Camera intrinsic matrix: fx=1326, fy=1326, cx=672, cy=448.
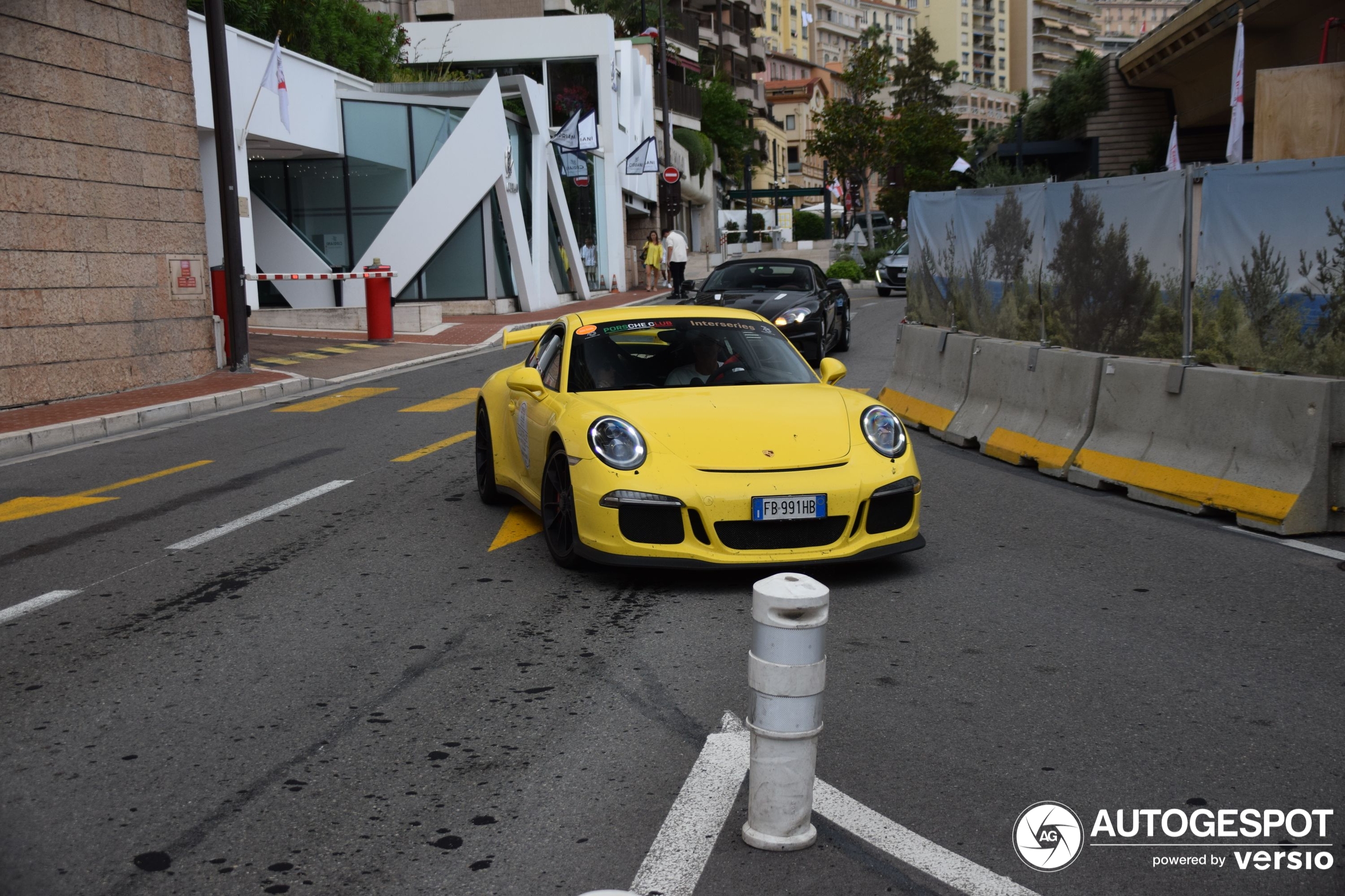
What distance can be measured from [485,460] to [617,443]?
2446mm

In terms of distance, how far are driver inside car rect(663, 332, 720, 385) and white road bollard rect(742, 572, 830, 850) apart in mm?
3923

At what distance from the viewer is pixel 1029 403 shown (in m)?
10.3

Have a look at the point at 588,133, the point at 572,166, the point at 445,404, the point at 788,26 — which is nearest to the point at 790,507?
the point at 445,404

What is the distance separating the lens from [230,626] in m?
5.73

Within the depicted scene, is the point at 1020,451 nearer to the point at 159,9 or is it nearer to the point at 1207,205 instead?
the point at 1207,205

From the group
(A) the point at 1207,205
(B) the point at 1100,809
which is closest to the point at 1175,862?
(B) the point at 1100,809

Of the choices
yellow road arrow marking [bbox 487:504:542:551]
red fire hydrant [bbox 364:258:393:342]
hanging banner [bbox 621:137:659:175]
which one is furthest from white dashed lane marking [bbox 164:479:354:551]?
hanging banner [bbox 621:137:659:175]

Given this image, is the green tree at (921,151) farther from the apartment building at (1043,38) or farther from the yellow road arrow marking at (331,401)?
the apartment building at (1043,38)

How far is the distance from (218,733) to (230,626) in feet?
4.77

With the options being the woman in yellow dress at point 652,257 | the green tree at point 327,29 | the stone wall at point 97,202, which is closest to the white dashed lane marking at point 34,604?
the stone wall at point 97,202

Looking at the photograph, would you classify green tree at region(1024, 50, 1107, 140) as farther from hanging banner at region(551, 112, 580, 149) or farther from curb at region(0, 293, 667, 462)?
curb at region(0, 293, 667, 462)

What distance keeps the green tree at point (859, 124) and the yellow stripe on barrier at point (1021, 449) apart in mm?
55386

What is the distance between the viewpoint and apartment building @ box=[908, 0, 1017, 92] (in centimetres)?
16438

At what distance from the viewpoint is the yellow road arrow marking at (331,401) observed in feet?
49.5
